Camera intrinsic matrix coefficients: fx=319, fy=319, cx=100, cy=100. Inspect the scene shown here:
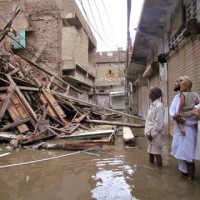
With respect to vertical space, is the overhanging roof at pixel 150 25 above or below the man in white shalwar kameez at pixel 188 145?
above

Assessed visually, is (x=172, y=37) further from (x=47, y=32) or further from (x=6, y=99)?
(x=47, y=32)

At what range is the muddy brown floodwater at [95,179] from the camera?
4.28 metres

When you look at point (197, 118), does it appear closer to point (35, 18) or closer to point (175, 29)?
point (175, 29)

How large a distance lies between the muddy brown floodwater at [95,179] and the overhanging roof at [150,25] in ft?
15.3

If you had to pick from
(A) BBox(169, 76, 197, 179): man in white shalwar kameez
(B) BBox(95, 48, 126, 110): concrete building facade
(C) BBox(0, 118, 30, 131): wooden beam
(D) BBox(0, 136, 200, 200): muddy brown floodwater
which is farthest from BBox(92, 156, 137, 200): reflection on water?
(B) BBox(95, 48, 126, 110): concrete building facade

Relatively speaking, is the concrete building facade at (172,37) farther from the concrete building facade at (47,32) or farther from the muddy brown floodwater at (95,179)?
the concrete building facade at (47,32)

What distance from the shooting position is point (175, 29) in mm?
10141

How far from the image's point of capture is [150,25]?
1187cm

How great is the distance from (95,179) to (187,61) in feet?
16.7

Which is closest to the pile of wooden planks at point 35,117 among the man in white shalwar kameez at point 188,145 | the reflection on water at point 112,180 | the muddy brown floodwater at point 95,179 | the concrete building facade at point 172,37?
the muddy brown floodwater at point 95,179

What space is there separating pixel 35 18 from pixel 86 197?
69.3 ft

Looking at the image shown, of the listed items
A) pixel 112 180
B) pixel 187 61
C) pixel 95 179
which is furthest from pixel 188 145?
pixel 187 61

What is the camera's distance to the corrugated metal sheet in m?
7.89

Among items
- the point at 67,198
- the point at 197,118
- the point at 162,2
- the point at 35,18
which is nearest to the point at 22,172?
the point at 67,198
